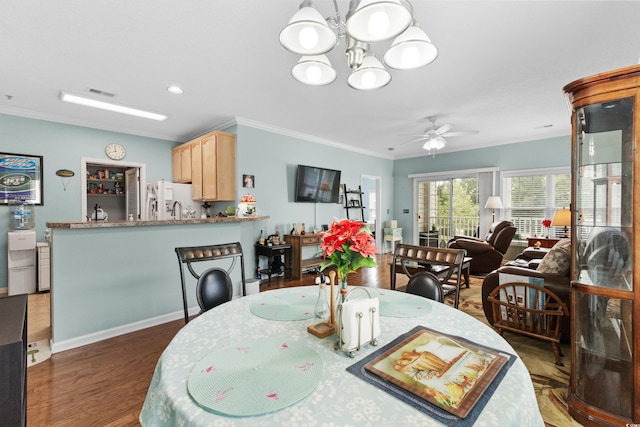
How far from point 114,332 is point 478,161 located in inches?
271

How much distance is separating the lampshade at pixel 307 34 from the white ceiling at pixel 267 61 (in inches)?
25.9

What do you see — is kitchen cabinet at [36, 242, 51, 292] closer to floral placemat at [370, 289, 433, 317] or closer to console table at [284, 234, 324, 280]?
console table at [284, 234, 324, 280]

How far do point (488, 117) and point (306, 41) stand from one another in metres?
3.92

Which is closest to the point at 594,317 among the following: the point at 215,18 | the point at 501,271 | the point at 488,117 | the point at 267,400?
the point at 501,271

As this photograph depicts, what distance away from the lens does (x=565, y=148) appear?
207 inches

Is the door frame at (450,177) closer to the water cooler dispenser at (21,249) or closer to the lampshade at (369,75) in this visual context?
the lampshade at (369,75)

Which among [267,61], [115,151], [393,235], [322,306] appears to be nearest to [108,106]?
[115,151]

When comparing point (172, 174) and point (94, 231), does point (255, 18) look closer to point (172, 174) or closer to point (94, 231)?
point (94, 231)

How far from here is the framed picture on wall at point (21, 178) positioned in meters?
3.88

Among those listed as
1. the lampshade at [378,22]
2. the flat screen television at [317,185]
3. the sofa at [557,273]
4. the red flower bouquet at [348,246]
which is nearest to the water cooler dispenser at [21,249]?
the flat screen television at [317,185]

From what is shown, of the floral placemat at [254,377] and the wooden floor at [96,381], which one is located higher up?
the floral placemat at [254,377]

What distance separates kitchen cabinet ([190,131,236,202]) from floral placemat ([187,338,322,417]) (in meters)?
3.64

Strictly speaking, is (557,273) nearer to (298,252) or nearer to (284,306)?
(284,306)

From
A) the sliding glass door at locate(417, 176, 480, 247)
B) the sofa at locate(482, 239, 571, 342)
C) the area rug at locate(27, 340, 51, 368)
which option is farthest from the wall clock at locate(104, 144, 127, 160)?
the sliding glass door at locate(417, 176, 480, 247)
